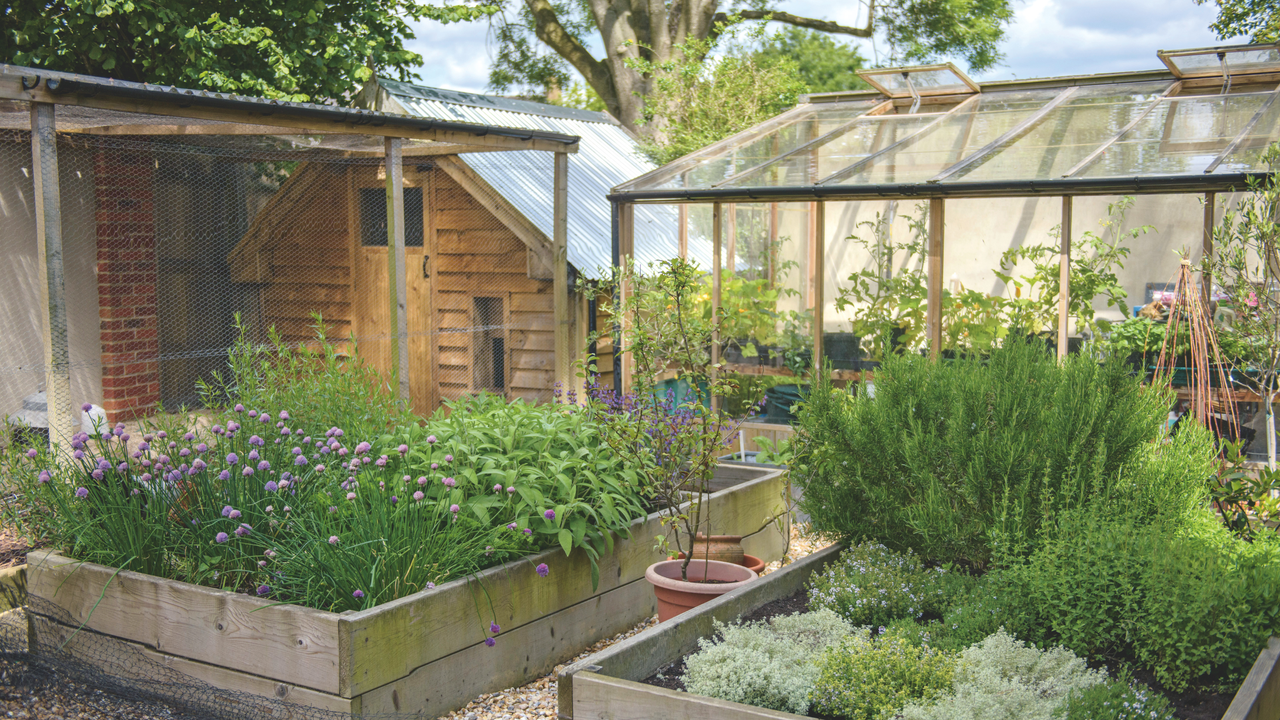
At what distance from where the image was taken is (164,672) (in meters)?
3.65

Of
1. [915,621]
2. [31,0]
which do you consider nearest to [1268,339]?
[915,621]


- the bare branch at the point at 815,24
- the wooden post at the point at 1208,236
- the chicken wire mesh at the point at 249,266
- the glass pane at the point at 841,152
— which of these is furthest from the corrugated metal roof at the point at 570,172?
the bare branch at the point at 815,24

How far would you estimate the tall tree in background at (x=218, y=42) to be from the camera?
9.20 m

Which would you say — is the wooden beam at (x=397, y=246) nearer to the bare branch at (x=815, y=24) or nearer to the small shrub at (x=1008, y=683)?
the small shrub at (x=1008, y=683)

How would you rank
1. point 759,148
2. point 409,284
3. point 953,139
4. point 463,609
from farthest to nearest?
point 409,284 < point 759,148 < point 953,139 < point 463,609

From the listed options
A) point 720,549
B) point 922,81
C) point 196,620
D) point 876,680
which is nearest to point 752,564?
point 720,549

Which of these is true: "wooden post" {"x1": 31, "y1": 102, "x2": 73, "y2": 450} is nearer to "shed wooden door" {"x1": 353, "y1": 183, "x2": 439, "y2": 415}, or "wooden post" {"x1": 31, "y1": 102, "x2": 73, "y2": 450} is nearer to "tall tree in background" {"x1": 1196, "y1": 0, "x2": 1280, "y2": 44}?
"shed wooden door" {"x1": 353, "y1": 183, "x2": 439, "y2": 415}

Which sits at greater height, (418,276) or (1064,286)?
(418,276)

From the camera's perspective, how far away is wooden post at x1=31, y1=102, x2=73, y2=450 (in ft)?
16.8

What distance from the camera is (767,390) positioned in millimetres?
7906

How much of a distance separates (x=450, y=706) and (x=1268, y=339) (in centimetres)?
487

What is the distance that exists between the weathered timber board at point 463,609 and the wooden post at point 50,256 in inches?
106

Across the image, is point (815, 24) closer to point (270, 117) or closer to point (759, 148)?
point (759, 148)

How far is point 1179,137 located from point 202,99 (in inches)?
248
